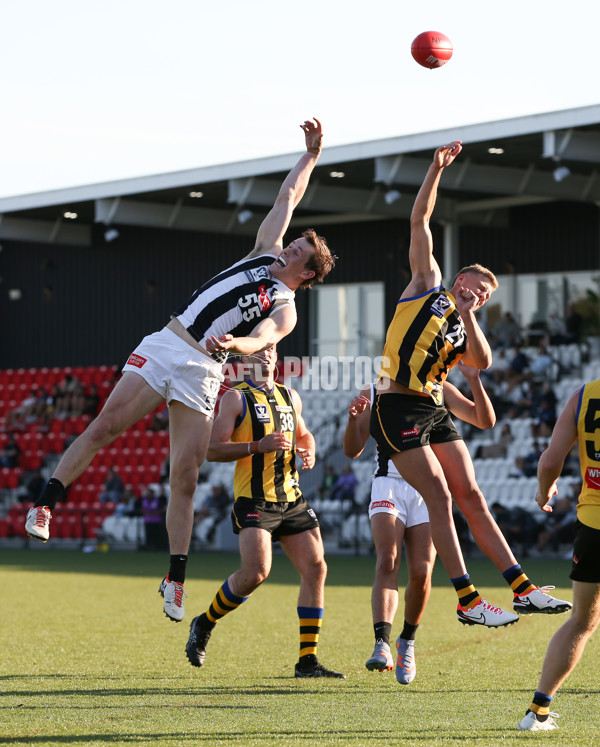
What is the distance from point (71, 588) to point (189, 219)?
52.9ft

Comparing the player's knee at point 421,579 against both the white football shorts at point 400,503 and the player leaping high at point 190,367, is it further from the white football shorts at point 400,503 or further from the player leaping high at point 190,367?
the player leaping high at point 190,367

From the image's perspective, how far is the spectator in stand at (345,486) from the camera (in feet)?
73.0

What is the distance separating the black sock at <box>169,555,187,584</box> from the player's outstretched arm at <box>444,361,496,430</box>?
212 cm

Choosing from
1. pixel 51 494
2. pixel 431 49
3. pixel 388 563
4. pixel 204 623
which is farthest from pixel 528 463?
pixel 51 494

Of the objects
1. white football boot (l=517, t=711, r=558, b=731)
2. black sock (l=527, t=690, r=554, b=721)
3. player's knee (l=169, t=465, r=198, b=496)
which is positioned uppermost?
player's knee (l=169, t=465, r=198, b=496)

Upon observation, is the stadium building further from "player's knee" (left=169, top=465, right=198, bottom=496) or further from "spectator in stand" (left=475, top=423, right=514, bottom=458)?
"player's knee" (left=169, top=465, right=198, bottom=496)

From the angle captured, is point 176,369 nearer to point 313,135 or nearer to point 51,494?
point 51,494

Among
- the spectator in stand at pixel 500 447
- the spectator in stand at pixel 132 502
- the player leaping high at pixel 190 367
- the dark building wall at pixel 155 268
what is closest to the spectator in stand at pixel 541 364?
the spectator in stand at pixel 500 447

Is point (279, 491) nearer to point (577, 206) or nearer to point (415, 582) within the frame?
point (415, 582)

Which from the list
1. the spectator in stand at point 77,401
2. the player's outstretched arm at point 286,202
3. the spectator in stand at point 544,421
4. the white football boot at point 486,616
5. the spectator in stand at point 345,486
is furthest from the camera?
the spectator in stand at point 77,401

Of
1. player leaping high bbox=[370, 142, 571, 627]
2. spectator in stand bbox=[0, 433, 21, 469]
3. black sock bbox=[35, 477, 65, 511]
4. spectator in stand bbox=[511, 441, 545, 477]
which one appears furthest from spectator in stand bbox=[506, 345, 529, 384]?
black sock bbox=[35, 477, 65, 511]

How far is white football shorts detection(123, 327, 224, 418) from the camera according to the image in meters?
7.28

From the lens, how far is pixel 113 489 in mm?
26562

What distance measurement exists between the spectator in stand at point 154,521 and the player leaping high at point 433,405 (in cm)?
1679
